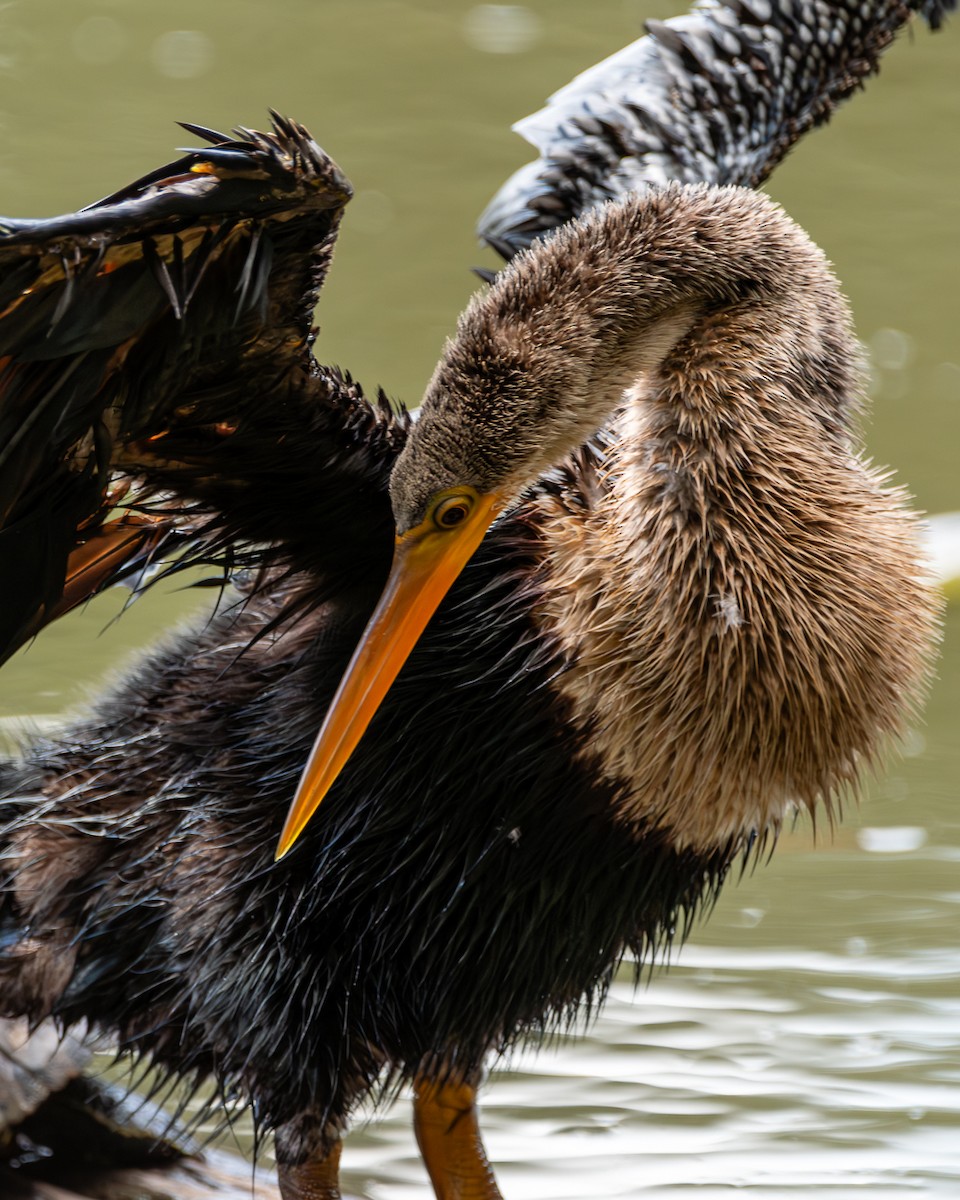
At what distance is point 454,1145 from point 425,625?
913 mm

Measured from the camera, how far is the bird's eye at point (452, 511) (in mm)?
2156

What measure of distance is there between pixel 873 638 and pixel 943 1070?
1.11m

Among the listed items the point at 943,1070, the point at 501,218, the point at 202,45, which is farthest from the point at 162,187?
the point at 202,45

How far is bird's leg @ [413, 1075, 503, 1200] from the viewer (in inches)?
109

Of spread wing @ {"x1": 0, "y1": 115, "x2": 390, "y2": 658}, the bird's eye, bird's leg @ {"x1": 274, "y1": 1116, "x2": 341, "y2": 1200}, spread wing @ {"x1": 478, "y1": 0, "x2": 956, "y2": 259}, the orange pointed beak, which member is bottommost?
bird's leg @ {"x1": 274, "y1": 1116, "x2": 341, "y2": 1200}

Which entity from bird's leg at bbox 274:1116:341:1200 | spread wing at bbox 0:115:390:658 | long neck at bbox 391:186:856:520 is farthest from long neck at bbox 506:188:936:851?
bird's leg at bbox 274:1116:341:1200

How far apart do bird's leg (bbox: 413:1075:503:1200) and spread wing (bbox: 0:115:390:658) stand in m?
0.96

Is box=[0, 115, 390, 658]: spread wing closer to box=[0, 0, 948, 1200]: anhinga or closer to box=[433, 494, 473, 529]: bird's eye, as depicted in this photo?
box=[0, 0, 948, 1200]: anhinga

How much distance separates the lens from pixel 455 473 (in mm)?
2137

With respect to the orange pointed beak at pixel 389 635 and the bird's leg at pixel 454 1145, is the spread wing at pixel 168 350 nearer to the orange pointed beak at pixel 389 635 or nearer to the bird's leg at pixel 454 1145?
the orange pointed beak at pixel 389 635

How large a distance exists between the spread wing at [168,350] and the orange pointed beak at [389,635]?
18cm

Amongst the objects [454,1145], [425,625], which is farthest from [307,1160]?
[425,625]

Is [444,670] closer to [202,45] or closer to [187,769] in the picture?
[187,769]

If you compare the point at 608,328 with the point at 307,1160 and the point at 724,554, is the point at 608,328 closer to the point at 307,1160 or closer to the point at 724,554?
the point at 724,554
